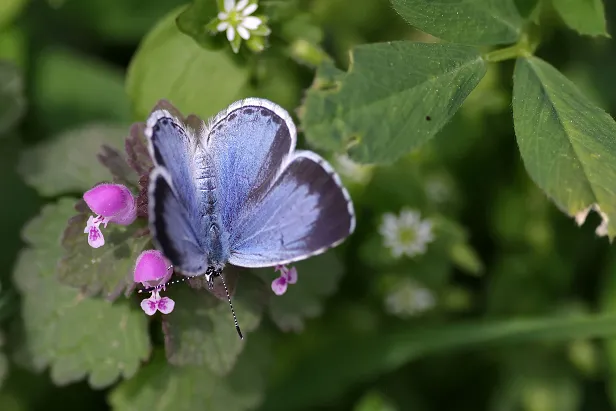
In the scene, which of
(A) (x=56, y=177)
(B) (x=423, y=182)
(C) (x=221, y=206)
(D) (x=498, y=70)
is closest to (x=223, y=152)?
(C) (x=221, y=206)

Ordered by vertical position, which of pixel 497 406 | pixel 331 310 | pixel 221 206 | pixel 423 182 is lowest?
pixel 497 406

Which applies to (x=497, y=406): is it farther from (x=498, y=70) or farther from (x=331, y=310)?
(x=498, y=70)

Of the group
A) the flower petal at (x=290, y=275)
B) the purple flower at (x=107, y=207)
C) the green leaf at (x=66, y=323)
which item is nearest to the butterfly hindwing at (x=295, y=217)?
the flower petal at (x=290, y=275)

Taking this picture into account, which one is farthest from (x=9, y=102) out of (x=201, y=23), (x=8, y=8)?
(x=201, y=23)

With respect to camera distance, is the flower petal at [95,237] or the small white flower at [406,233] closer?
the flower petal at [95,237]

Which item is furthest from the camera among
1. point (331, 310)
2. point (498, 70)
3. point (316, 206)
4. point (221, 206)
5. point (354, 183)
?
point (498, 70)

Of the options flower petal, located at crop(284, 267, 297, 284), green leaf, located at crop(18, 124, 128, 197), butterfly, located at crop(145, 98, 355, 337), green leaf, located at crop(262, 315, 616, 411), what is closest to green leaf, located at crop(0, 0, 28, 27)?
green leaf, located at crop(18, 124, 128, 197)

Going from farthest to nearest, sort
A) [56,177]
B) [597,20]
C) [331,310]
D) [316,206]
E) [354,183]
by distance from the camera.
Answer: [331,310], [354,183], [56,177], [597,20], [316,206]

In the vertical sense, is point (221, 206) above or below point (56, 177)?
above

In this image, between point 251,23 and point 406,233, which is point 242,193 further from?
point 406,233

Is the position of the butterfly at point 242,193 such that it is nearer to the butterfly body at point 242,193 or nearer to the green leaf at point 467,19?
the butterfly body at point 242,193
